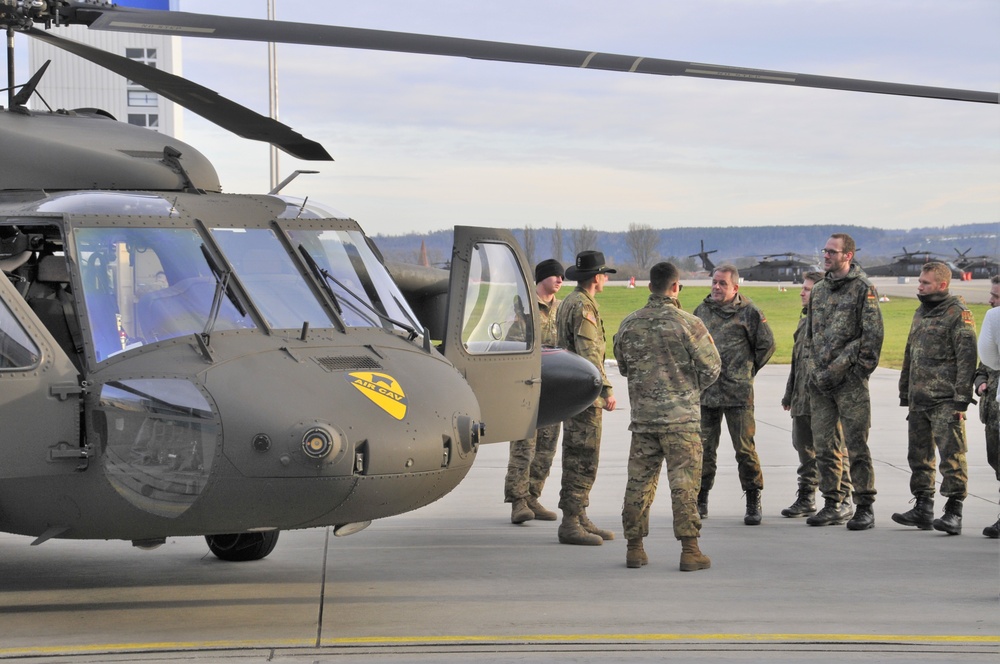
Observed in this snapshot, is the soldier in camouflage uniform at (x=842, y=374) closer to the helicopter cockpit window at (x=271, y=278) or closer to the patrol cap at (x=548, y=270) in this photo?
the patrol cap at (x=548, y=270)

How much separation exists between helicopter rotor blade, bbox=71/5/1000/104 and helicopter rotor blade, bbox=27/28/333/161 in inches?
10.1

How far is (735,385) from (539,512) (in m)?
1.74

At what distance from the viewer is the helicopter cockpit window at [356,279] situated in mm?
6719

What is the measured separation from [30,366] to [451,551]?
314 centimetres

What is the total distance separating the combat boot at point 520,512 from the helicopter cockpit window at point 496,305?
6.56 feet

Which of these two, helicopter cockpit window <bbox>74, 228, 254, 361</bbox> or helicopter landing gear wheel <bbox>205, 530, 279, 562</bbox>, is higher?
helicopter cockpit window <bbox>74, 228, 254, 361</bbox>

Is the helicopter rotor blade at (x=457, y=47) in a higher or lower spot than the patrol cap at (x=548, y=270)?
higher

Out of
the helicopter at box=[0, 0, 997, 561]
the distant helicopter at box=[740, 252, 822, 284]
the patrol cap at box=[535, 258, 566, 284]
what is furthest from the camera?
the distant helicopter at box=[740, 252, 822, 284]

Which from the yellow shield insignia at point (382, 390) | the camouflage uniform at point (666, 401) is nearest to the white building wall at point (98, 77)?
the camouflage uniform at point (666, 401)

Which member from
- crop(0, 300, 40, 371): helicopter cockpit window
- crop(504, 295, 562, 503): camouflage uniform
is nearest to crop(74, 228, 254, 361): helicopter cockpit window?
crop(0, 300, 40, 371): helicopter cockpit window

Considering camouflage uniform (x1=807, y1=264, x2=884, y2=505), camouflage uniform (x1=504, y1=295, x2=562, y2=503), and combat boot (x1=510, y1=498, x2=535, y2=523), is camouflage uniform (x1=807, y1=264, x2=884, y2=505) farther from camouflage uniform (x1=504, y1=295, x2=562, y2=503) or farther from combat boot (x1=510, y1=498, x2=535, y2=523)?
combat boot (x1=510, y1=498, x2=535, y2=523)

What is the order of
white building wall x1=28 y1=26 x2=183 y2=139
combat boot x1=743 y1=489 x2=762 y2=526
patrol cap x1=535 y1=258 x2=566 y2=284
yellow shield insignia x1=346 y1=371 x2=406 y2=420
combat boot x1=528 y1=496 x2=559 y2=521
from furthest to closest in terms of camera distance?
white building wall x1=28 y1=26 x2=183 y2=139
patrol cap x1=535 y1=258 x2=566 y2=284
combat boot x1=528 y1=496 x2=559 y2=521
combat boot x1=743 y1=489 x2=762 y2=526
yellow shield insignia x1=346 y1=371 x2=406 y2=420

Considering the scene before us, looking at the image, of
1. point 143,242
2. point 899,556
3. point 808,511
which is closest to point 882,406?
point 808,511

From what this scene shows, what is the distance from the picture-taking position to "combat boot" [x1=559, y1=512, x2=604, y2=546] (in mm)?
8312
